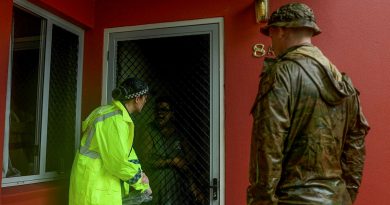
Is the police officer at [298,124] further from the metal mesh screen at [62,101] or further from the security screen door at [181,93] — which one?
the metal mesh screen at [62,101]

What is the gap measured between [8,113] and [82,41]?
1.15 meters

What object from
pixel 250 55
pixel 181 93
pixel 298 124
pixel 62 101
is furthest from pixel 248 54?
pixel 62 101

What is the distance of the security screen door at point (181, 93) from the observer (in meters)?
3.15

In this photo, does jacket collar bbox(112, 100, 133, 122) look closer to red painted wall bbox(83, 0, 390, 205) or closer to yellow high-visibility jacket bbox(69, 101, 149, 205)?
yellow high-visibility jacket bbox(69, 101, 149, 205)

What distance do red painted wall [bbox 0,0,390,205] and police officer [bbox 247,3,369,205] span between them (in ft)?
4.16

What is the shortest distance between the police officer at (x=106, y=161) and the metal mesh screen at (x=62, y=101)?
2.02 ft

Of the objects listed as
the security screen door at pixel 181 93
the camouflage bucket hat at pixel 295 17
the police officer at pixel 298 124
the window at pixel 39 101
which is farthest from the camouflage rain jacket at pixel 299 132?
the window at pixel 39 101

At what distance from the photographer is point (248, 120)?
120 inches

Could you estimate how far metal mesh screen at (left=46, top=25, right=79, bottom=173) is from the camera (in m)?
3.09

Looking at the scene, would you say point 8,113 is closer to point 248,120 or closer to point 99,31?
point 99,31

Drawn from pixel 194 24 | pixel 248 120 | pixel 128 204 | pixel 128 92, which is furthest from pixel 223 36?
pixel 128 204

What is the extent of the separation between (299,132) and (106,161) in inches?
54.7

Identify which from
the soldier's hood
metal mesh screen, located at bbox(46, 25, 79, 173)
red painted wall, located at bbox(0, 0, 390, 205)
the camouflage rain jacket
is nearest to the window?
metal mesh screen, located at bbox(46, 25, 79, 173)

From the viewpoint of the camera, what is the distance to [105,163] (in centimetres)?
246
